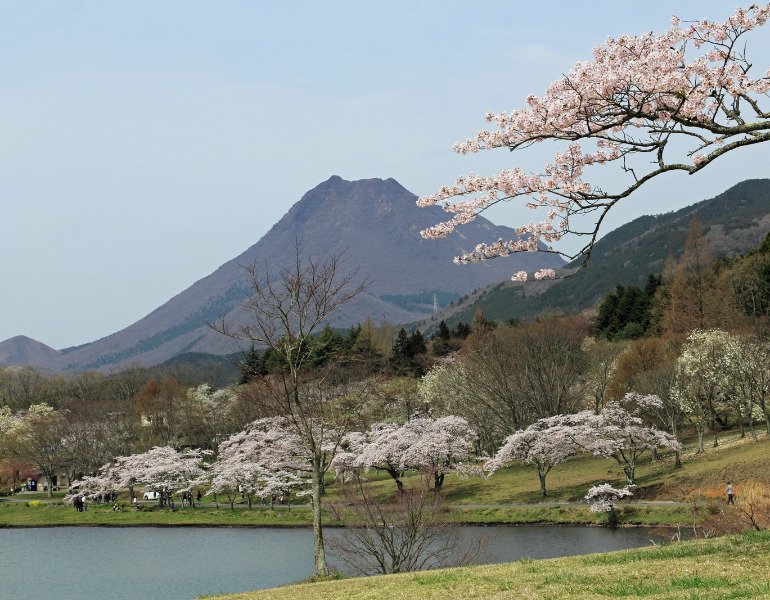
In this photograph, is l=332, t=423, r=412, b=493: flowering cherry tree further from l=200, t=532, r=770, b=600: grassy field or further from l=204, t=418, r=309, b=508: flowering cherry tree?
l=200, t=532, r=770, b=600: grassy field

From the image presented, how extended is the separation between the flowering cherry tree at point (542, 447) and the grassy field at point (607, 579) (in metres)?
34.5

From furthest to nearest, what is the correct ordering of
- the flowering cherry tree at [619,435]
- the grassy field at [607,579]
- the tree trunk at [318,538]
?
the flowering cherry tree at [619,435] → the tree trunk at [318,538] → the grassy field at [607,579]

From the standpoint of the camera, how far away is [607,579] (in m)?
13.0

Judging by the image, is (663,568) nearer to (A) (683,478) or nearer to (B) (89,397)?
(A) (683,478)

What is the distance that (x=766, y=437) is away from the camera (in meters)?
48.6

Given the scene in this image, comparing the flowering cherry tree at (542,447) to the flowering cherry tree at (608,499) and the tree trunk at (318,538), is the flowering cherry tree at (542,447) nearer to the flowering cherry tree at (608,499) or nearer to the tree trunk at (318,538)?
the flowering cherry tree at (608,499)

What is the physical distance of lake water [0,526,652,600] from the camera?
118 ft

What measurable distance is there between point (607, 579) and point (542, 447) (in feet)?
130

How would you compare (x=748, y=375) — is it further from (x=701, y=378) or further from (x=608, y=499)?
(x=608, y=499)

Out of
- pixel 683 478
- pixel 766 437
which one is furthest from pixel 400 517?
pixel 766 437

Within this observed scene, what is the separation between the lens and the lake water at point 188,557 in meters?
36.0

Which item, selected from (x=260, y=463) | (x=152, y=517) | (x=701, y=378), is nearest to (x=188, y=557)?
(x=152, y=517)

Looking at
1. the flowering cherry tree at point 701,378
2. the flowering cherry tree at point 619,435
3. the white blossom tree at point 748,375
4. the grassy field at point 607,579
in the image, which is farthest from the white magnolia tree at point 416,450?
the grassy field at point 607,579

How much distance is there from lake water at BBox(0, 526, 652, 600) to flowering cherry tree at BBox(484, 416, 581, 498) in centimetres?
756
